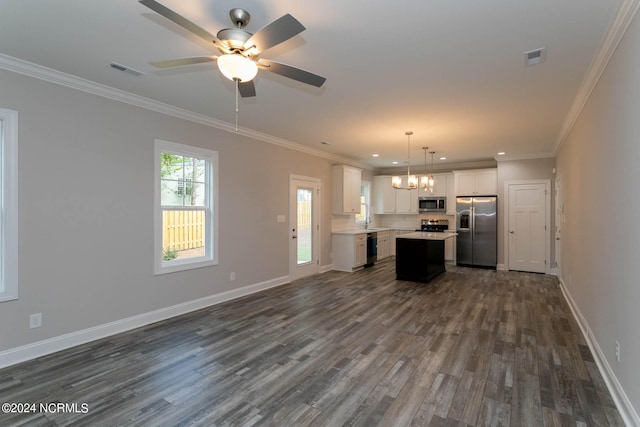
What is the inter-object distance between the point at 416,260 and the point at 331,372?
3873 millimetres

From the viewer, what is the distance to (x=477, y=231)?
7.60 m

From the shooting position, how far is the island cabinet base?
603cm

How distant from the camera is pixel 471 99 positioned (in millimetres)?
3705

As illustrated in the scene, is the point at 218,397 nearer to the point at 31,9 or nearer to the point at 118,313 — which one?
the point at 118,313

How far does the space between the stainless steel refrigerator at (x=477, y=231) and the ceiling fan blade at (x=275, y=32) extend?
7.08m

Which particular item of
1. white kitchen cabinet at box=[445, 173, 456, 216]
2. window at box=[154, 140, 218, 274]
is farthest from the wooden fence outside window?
white kitchen cabinet at box=[445, 173, 456, 216]

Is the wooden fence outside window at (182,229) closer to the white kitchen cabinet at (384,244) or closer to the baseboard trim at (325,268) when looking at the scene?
the baseboard trim at (325,268)

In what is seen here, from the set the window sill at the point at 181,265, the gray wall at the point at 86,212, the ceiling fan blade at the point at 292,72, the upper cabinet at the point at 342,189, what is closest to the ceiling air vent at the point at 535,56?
the ceiling fan blade at the point at 292,72

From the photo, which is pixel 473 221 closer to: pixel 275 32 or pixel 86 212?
pixel 275 32

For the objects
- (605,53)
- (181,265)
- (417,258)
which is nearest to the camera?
(605,53)

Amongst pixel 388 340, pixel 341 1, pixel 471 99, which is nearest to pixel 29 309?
pixel 388 340

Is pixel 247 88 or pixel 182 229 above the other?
pixel 247 88

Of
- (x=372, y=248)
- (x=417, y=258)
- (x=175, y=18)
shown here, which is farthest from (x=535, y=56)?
(x=372, y=248)

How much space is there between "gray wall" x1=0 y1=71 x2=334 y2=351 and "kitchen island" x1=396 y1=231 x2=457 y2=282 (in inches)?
139
